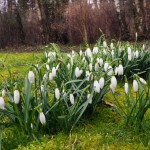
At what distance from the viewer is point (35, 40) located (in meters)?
19.1

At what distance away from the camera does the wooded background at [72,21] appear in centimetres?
1697

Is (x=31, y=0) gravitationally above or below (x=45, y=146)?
above

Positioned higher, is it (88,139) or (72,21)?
(72,21)

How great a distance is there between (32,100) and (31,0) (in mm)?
Result: 21117

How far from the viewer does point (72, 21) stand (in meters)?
18.0

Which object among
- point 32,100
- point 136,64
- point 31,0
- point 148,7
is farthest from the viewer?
point 31,0

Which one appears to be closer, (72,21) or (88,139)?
(88,139)

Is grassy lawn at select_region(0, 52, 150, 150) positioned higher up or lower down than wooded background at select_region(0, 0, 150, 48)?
lower down

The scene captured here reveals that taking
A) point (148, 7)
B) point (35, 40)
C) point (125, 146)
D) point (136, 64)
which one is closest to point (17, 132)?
point (125, 146)

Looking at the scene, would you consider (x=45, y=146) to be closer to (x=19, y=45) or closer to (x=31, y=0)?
(x=19, y=45)

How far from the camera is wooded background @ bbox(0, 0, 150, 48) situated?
668 inches

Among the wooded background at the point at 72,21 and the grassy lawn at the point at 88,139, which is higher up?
the wooded background at the point at 72,21

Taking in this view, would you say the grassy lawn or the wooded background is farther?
the wooded background

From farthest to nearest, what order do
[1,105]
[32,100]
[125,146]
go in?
[32,100] < [125,146] < [1,105]
